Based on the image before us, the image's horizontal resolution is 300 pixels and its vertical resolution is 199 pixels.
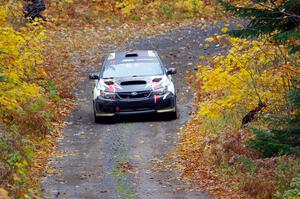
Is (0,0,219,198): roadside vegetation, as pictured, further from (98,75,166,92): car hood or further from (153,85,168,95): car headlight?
(153,85,168,95): car headlight

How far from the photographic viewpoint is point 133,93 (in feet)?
60.3

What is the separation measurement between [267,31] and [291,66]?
1.40m

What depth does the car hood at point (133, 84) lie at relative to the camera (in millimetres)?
18484

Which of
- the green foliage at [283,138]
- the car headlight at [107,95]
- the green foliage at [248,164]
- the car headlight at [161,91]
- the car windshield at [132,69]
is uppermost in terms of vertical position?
the green foliage at [283,138]

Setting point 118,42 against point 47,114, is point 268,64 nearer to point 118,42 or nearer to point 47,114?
point 47,114

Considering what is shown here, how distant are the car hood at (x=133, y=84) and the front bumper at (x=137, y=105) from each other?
30 cm

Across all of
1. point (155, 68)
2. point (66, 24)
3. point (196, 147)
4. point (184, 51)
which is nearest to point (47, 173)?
point (196, 147)

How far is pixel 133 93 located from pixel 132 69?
118cm

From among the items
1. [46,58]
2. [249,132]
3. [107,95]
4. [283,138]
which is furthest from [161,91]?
[46,58]

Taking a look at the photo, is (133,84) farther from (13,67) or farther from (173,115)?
(13,67)

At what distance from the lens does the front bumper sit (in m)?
18.3

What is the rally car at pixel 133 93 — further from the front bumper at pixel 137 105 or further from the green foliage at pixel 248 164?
the green foliage at pixel 248 164

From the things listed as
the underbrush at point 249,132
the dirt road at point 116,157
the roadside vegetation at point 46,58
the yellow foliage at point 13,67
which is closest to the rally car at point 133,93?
the dirt road at point 116,157

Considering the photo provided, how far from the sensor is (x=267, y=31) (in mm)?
12414
